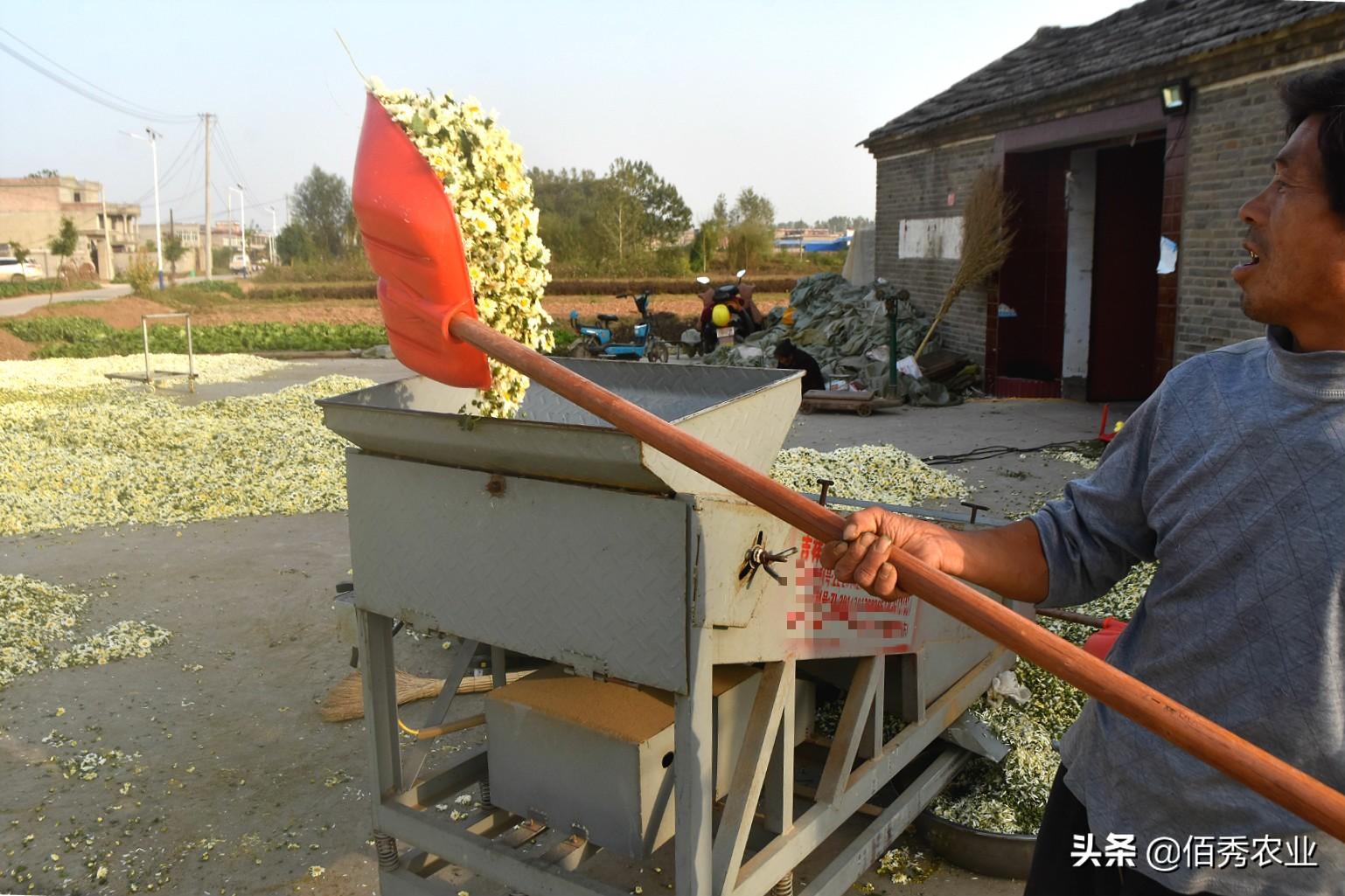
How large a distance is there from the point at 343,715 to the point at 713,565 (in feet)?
10.4

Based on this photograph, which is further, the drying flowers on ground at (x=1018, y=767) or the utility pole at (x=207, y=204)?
the utility pole at (x=207, y=204)

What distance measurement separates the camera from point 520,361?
220 cm

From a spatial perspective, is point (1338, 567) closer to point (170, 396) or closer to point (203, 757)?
point (203, 757)

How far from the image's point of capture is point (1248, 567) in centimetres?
157

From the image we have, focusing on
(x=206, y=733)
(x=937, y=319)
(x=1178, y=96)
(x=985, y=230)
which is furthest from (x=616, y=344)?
(x=206, y=733)

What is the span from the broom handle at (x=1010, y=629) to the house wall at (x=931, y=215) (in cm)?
1243

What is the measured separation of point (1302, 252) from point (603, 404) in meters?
1.26

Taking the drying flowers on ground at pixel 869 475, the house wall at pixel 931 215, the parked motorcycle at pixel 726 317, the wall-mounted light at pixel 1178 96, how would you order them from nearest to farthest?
the drying flowers on ground at pixel 869 475
the wall-mounted light at pixel 1178 96
the house wall at pixel 931 215
the parked motorcycle at pixel 726 317

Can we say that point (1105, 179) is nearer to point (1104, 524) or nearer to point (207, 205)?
point (1104, 524)

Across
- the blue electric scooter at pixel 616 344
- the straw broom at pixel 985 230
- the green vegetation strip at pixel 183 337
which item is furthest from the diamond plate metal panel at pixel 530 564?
the green vegetation strip at pixel 183 337

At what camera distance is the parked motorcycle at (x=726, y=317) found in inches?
716

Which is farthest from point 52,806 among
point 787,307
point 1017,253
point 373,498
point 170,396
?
point 787,307

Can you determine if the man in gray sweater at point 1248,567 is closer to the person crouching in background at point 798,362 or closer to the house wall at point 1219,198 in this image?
the house wall at point 1219,198

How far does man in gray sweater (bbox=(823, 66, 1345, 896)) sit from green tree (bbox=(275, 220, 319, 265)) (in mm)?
53586
